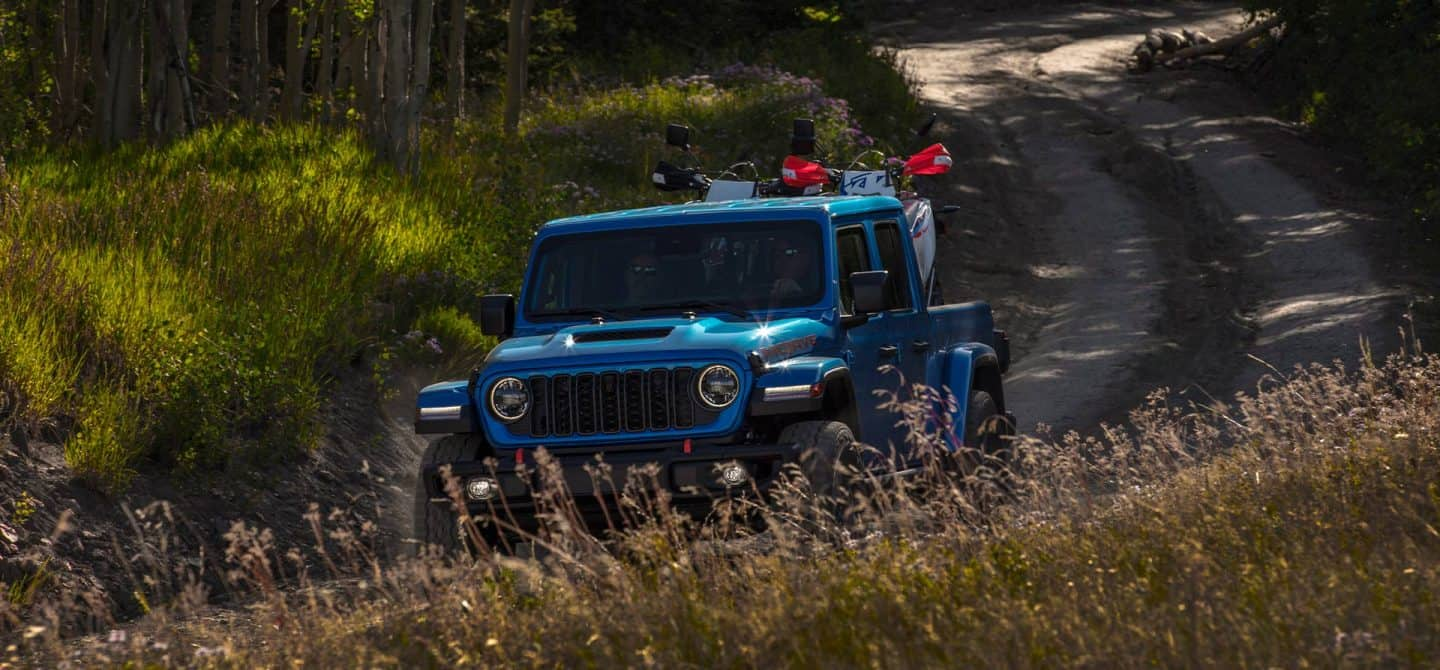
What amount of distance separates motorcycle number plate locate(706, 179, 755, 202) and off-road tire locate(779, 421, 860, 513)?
3638 mm

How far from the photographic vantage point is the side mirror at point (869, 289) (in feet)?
28.2

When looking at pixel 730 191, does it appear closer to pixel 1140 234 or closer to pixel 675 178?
pixel 675 178

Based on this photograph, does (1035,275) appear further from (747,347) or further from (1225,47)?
(1225,47)

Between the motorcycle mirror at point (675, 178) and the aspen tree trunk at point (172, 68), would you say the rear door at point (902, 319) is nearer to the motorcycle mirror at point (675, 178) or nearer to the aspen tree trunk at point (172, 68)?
the motorcycle mirror at point (675, 178)

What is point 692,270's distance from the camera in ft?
29.9

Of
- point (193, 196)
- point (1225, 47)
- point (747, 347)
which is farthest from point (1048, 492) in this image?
point (1225, 47)

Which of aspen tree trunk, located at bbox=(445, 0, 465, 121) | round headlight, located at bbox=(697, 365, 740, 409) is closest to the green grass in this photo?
round headlight, located at bbox=(697, 365, 740, 409)

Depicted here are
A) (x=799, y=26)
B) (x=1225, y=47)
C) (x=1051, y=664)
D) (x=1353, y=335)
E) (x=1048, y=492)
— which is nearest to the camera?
(x=1051, y=664)

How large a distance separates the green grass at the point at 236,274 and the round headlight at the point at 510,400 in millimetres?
2546

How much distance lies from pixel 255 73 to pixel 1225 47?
944 inches

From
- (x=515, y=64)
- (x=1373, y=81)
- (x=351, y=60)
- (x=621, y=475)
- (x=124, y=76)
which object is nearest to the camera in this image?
(x=621, y=475)

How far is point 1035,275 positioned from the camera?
2188cm

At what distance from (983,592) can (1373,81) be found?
82.4ft

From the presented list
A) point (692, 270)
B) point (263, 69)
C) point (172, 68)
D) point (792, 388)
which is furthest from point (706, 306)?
point (263, 69)
